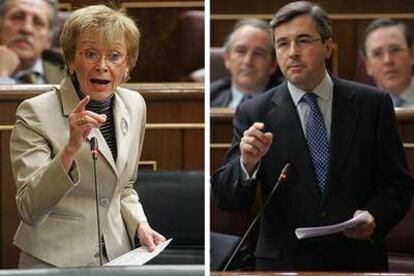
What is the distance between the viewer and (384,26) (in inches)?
97.2

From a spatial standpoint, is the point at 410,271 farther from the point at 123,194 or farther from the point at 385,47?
the point at 123,194

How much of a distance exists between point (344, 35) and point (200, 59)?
35 cm

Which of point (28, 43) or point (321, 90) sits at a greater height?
point (28, 43)

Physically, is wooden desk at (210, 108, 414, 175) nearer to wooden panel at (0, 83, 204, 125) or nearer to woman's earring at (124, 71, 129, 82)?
wooden panel at (0, 83, 204, 125)

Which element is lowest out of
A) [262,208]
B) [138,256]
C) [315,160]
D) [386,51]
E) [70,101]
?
[138,256]

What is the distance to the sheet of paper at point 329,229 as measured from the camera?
7.84 ft

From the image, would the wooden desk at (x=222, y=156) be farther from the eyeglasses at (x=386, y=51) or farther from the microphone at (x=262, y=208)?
the eyeglasses at (x=386, y=51)

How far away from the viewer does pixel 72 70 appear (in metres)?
2.38

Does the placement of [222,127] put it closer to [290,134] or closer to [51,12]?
[290,134]

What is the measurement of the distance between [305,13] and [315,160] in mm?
312

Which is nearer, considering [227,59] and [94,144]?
[94,144]

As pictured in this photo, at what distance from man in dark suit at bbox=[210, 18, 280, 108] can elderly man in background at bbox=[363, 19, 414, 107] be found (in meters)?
0.21

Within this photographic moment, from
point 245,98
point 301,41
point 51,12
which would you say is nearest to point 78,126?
point 51,12

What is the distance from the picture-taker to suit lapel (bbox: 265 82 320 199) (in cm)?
241
